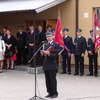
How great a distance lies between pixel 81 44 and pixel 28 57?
130 inches

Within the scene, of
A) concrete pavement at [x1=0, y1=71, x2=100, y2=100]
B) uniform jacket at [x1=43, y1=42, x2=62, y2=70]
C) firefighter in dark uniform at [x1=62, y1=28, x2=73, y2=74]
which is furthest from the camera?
firefighter in dark uniform at [x1=62, y1=28, x2=73, y2=74]

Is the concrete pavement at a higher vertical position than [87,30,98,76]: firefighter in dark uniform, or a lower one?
lower

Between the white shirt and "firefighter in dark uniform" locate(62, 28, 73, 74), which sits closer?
"firefighter in dark uniform" locate(62, 28, 73, 74)

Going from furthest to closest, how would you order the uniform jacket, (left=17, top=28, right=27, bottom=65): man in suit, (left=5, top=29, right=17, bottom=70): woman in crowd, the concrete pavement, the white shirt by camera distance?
(left=17, top=28, right=27, bottom=65): man in suit < (left=5, top=29, right=17, bottom=70): woman in crowd < the white shirt < the concrete pavement < the uniform jacket

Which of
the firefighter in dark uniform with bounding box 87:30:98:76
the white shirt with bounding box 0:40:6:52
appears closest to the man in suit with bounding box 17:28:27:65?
the white shirt with bounding box 0:40:6:52

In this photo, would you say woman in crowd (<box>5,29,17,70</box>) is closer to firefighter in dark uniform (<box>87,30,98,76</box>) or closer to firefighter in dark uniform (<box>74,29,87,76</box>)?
firefighter in dark uniform (<box>74,29,87,76</box>)

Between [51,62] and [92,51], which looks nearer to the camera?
[51,62]

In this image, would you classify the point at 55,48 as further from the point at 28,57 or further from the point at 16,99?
the point at 28,57

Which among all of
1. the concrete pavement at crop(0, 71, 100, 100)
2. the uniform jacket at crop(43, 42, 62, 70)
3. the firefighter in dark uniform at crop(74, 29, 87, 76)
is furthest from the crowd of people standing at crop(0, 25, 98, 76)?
the uniform jacket at crop(43, 42, 62, 70)

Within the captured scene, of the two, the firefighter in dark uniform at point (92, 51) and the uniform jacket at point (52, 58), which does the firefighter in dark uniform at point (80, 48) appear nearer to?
the firefighter in dark uniform at point (92, 51)

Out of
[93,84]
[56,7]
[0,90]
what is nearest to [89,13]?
[56,7]

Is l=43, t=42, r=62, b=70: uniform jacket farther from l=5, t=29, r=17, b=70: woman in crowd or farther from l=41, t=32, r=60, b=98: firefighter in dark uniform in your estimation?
l=5, t=29, r=17, b=70: woman in crowd

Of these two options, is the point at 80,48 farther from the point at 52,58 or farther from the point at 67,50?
the point at 52,58

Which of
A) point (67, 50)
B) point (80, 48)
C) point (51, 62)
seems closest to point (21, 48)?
point (67, 50)
